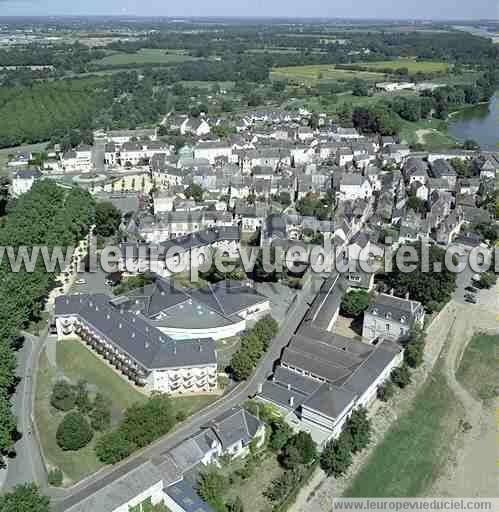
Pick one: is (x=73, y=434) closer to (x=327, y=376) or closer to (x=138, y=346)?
(x=138, y=346)

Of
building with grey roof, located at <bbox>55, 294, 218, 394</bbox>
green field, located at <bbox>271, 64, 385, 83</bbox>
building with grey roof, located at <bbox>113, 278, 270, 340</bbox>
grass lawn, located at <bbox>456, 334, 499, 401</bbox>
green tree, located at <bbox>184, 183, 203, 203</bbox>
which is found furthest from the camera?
green field, located at <bbox>271, 64, 385, 83</bbox>

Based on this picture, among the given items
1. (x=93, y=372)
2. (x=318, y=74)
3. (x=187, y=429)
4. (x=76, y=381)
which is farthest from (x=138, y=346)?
(x=318, y=74)

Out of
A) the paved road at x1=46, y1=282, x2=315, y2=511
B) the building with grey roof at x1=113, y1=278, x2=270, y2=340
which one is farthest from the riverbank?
the building with grey roof at x1=113, y1=278, x2=270, y2=340

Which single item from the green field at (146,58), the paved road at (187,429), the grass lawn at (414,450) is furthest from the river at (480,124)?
the green field at (146,58)

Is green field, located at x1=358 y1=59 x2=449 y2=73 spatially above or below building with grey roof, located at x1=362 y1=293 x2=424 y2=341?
above

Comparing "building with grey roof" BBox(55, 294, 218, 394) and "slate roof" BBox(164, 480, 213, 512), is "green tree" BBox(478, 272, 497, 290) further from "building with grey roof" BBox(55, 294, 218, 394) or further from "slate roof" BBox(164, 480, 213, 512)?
"slate roof" BBox(164, 480, 213, 512)

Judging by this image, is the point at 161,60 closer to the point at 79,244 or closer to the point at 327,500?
the point at 79,244

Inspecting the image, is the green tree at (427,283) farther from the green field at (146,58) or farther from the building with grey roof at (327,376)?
the green field at (146,58)
